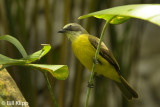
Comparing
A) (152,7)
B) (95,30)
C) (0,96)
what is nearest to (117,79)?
(95,30)

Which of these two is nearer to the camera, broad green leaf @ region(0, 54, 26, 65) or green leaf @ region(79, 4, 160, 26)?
green leaf @ region(79, 4, 160, 26)

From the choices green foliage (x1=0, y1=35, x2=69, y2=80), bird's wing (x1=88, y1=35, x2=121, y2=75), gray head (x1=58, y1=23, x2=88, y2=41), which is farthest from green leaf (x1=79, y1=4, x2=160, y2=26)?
gray head (x1=58, y1=23, x2=88, y2=41)

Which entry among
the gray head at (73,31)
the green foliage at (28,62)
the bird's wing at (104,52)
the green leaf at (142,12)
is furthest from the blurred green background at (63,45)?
the green leaf at (142,12)

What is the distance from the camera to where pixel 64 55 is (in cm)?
172

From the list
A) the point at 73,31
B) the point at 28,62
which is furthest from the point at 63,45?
the point at 28,62

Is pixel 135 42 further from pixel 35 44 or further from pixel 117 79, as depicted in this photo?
pixel 35 44

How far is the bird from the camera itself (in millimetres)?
1436

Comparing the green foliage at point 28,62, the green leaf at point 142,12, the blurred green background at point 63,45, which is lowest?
the blurred green background at point 63,45

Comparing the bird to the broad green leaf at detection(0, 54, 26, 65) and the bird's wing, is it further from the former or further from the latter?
the broad green leaf at detection(0, 54, 26, 65)

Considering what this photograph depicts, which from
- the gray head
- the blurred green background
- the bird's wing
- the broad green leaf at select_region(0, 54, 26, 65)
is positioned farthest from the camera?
the blurred green background

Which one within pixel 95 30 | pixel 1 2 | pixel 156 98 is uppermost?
pixel 1 2

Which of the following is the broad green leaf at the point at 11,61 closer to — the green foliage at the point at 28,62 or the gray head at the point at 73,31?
the green foliage at the point at 28,62

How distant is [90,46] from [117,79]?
10.8 inches

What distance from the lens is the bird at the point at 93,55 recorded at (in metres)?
1.44
